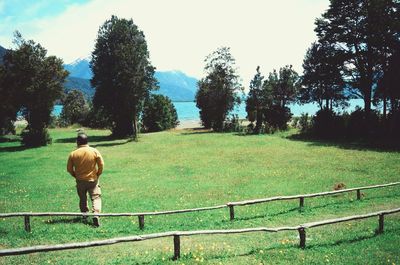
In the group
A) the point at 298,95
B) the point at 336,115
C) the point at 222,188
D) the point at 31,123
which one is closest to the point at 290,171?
the point at 222,188

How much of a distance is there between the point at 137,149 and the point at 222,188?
76.1 feet

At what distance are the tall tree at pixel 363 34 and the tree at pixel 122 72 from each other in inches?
1110

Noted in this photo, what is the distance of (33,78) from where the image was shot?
43.4 m

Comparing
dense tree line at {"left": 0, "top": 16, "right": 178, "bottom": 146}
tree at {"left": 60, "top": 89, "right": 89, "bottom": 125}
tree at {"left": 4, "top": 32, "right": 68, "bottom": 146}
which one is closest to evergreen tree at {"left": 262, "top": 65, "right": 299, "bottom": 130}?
dense tree line at {"left": 0, "top": 16, "right": 178, "bottom": 146}

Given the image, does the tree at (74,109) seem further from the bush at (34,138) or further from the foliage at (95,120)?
the bush at (34,138)

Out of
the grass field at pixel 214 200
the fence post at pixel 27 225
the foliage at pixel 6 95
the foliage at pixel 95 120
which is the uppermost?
the foliage at pixel 6 95

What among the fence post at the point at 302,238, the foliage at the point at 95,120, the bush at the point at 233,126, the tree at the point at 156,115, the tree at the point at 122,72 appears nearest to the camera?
the fence post at the point at 302,238

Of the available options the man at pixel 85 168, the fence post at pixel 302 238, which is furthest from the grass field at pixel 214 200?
the man at pixel 85 168

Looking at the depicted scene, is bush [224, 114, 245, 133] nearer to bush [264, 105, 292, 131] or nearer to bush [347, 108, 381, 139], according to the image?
bush [264, 105, 292, 131]

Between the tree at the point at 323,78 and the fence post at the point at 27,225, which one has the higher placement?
the tree at the point at 323,78

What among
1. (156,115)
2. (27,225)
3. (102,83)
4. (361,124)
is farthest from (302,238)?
(156,115)

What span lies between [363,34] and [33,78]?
149ft

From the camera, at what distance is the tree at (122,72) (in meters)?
51.3

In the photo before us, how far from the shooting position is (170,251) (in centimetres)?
995
